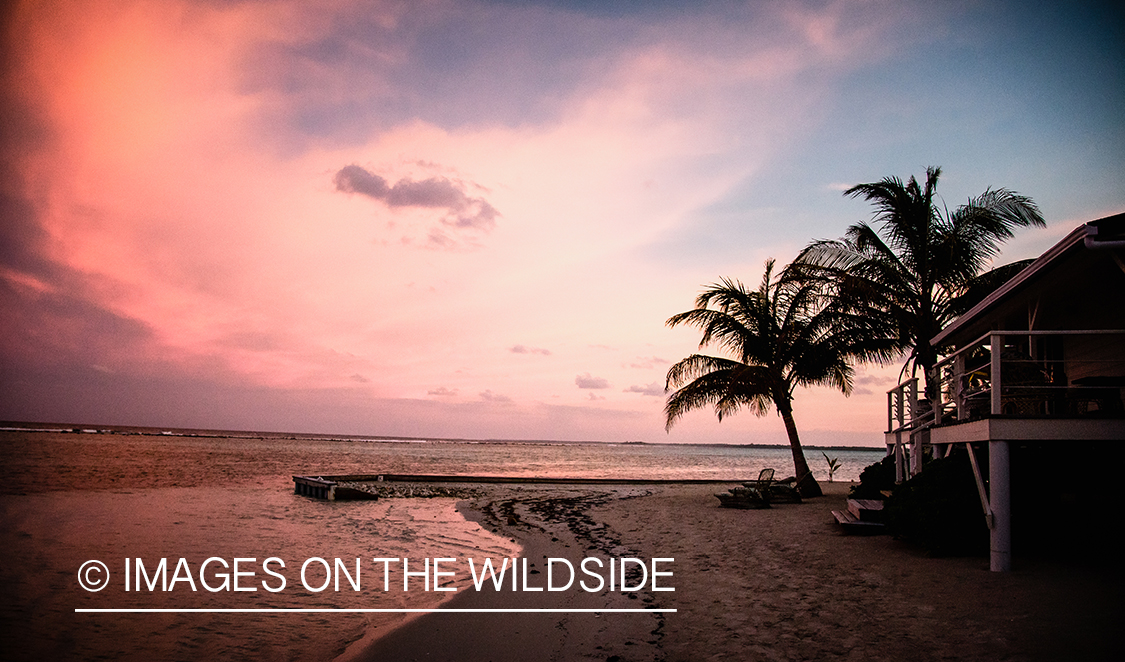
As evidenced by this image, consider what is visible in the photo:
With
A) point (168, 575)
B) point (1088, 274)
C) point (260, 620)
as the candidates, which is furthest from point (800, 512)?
point (168, 575)

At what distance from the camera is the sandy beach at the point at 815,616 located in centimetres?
647

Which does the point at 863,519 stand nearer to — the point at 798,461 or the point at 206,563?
the point at 798,461

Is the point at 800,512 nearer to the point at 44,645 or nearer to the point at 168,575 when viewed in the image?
the point at 168,575

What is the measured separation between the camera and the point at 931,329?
1759cm

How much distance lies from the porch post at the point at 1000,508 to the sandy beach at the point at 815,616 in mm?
239

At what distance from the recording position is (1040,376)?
12.7 m

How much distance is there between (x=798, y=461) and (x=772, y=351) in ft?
12.7

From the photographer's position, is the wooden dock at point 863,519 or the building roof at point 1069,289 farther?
the wooden dock at point 863,519

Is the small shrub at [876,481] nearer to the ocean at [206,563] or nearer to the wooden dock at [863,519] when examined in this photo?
the wooden dock at [863,519]

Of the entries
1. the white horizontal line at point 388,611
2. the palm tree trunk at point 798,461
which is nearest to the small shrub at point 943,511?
the white horizontal line at point 388,611

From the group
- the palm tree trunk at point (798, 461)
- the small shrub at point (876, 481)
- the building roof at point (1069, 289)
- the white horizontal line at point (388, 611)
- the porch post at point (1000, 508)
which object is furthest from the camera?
the palm tree trunk at point (798, 461)

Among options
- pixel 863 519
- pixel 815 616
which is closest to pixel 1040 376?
pixel 863 519

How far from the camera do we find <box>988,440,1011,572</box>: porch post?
8.50 metres

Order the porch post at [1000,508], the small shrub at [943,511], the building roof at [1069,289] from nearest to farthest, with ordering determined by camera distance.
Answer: the building roof at [1069,289], the porch post at [1000,508], the small shrub at [943,511]
